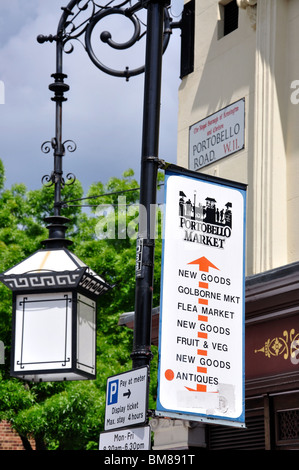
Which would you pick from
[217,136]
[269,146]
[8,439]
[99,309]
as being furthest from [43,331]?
[8,439]

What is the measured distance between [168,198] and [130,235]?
17.8 m

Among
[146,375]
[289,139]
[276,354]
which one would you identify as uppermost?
[289,139]

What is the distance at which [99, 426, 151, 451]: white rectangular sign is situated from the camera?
618 centimetres

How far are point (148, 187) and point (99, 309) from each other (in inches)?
640

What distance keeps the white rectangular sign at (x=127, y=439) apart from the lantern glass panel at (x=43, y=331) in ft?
4.52

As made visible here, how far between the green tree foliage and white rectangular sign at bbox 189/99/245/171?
17.2 ft

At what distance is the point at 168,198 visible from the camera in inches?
279

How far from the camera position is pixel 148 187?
700 centimetres

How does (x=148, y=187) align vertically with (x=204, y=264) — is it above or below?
above

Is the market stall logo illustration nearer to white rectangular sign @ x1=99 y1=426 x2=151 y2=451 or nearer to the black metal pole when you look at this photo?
the black metal pole

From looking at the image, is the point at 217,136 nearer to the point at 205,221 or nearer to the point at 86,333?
the point at 86,333

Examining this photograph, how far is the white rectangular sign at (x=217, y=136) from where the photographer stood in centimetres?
1180

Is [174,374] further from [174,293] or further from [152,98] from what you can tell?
[152,98]
